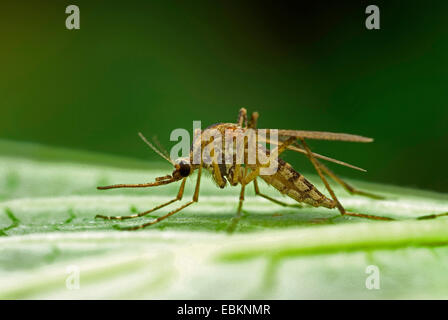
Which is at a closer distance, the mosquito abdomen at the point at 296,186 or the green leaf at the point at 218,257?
the green leaf at the point at 218,257

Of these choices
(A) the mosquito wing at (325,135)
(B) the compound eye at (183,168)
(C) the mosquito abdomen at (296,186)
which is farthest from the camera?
(B) the compound eye at (183,168)

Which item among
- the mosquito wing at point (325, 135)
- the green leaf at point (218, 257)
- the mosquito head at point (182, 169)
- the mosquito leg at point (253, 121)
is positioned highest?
the mosquito leg at point (253, 121)

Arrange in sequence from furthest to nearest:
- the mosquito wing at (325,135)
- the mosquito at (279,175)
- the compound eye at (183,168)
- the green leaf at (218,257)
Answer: the compound eye at (183,168)
the mosquito at (279,175)
the mosquito wing at (325,135)
the green leaf at (218,257)

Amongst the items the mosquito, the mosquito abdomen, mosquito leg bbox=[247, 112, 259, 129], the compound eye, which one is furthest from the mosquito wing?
the compound eye

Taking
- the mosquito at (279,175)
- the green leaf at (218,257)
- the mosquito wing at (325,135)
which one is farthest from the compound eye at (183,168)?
the mosquito wing at (325,135)

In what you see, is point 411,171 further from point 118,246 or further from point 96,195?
point 118,246

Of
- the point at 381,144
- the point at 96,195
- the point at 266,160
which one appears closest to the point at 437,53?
the point at 381,144

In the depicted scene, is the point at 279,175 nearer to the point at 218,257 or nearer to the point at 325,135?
the point at 325,135

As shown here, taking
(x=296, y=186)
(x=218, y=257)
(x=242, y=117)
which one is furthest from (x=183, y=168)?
(x=218, y=257)

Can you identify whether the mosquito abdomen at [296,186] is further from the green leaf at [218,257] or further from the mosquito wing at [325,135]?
the mosquito wing at [325,135]

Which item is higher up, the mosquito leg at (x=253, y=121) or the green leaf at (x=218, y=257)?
the mosquito leg at (x=253, y=121)

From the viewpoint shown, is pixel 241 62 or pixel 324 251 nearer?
pixel 324 251
